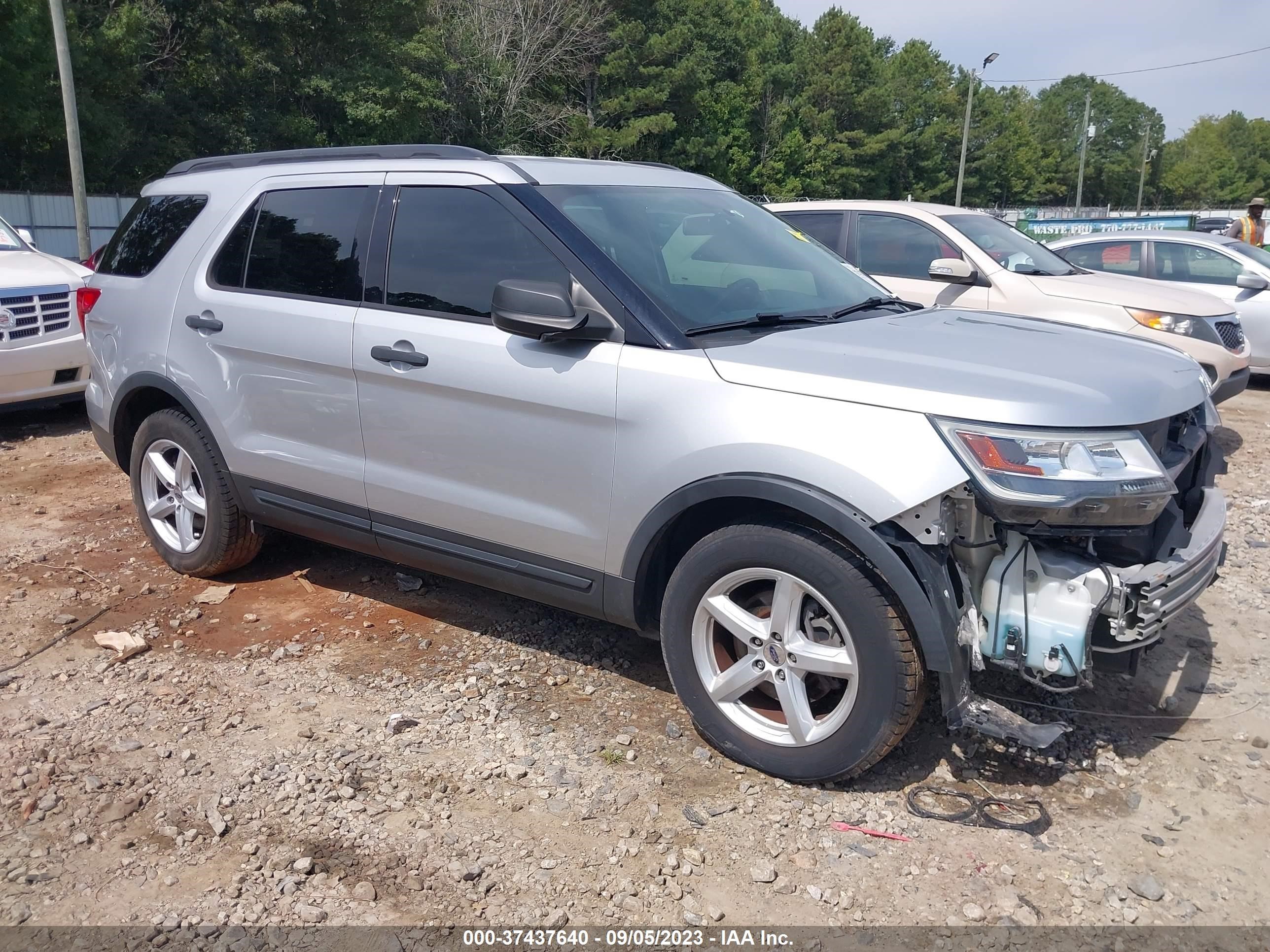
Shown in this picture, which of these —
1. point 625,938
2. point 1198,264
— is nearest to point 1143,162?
point 1198,264

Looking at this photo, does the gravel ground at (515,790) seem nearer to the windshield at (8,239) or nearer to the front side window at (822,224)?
the front side window at (822,224)

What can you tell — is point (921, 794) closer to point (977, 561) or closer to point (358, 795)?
point (977, 561)

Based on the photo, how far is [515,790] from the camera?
330cm

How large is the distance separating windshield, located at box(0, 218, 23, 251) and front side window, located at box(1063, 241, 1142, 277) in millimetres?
9934

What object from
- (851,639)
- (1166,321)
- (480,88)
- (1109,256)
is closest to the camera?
(851,639)

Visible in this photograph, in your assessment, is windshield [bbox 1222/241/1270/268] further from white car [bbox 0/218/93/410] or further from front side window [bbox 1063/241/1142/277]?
white car [bbox 0/218/93/410]

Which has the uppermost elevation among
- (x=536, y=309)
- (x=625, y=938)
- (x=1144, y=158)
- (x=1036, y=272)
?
(x=1144, y=158)

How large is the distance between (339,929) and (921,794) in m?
1.77

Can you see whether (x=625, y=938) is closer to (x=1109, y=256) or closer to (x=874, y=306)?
(x=874, y=306)

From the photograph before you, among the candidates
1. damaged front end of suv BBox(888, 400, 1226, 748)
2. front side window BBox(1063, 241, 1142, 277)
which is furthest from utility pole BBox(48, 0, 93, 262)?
damaged front end of suv BBox(888, 400, 1226, 748)

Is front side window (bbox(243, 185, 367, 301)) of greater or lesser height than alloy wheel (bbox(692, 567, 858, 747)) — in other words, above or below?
above

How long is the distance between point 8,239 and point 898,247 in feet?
25.2

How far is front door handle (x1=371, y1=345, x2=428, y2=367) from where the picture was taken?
149 inches

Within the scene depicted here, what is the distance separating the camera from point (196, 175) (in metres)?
4.94
